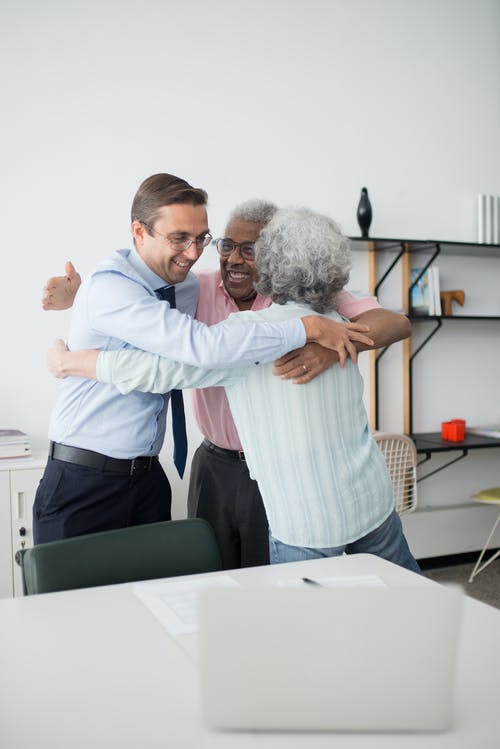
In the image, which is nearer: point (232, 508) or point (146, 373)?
point (146, 373)

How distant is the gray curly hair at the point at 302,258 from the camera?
5.62ft

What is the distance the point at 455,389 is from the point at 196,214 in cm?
309

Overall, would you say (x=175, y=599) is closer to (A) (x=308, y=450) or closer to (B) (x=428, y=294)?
(A) (x=308, y=450)

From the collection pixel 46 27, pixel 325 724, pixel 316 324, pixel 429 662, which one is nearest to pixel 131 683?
pixel 325 724

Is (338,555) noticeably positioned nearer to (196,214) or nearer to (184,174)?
(196,214)

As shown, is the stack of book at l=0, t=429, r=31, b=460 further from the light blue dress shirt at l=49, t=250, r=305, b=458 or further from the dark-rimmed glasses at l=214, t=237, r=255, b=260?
the dark-rimmed glasses at l=214, t=237, r=255, b=260

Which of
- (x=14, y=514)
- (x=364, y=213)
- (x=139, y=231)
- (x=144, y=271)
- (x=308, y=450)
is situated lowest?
(x=14, y=514)

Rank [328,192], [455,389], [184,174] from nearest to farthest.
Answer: [184,174] < [328,192] < [455,389]

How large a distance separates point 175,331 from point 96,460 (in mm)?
499

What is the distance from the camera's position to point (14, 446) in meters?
3.26

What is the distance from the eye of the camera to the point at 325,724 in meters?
0.95

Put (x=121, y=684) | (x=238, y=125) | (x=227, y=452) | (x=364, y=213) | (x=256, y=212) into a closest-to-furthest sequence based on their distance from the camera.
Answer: (x=121, y=684), (x=256, y=212), (x=227, y=452), (x=238, y=125), (x=364, y=213)

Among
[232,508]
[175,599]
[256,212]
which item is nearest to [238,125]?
[256,212]

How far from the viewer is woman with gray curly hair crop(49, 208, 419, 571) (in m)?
1.65
